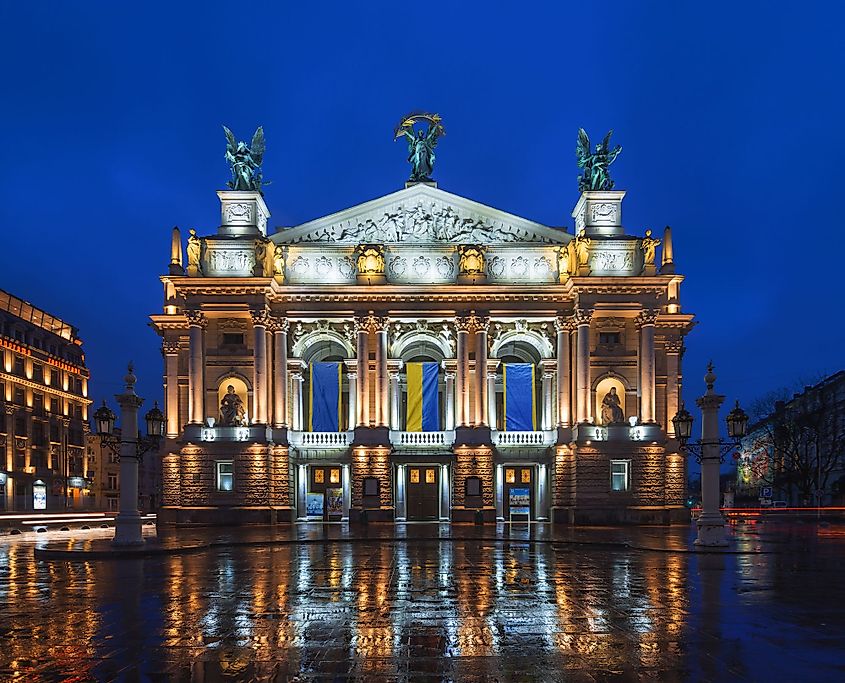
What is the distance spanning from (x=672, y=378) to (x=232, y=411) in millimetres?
30689

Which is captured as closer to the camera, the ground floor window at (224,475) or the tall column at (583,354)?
the ground floor window at (224,475)

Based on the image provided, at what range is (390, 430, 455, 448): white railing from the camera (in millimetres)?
61750

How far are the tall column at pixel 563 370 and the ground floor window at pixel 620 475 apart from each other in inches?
161

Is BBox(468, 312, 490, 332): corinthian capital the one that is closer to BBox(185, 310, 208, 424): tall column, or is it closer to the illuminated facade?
BBox(185, 310, 208, 424): tall column

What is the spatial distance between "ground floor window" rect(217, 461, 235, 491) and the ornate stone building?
0.09 metres

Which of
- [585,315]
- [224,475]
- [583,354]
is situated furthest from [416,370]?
[224,475]

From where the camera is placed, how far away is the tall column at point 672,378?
63.8m

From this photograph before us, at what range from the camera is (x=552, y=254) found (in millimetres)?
62125

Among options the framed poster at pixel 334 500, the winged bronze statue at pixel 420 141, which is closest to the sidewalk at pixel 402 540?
the framed poster at pixel 334 500

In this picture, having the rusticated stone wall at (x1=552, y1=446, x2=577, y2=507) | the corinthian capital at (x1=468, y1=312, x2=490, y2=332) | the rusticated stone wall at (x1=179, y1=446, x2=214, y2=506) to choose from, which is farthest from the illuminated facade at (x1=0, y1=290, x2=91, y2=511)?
the rusticated stone wall at (x1=552, y1=446, x2=577, y2=507)

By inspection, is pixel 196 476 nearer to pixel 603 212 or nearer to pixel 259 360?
pixel 259 360

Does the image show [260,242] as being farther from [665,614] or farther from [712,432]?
[665,614]

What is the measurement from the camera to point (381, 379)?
61.4m

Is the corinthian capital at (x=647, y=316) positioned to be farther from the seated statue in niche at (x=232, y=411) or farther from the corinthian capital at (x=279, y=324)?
the seated statue in niche at (x=232, y=411)
